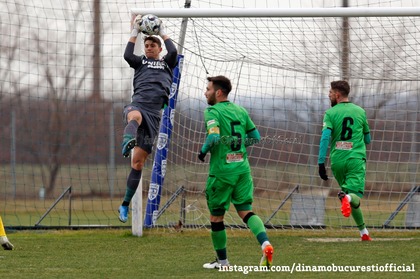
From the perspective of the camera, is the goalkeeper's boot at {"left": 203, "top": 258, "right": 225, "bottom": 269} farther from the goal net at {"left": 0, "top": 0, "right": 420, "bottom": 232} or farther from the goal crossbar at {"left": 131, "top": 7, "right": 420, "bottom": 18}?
the goal crossbar at {"left": 131, "top": 7, "right": 420, "bottom": 18}

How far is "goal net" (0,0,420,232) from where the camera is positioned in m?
13.7

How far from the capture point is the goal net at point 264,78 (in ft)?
45.1

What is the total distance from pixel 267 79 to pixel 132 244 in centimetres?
384

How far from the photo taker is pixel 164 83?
434 inches

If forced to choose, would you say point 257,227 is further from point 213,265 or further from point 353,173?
point 353,173

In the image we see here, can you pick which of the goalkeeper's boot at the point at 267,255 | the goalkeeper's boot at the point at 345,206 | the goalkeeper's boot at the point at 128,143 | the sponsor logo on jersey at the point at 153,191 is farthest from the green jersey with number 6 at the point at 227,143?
the sponsor logo on jersey at the point at 153,191

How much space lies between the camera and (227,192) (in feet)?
30.3

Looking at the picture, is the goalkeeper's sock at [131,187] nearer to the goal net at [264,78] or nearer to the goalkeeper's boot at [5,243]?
the goalkeeper's boot at [5,243]

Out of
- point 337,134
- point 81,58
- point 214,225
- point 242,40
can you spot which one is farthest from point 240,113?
point 81,58

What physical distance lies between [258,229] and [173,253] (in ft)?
7.24

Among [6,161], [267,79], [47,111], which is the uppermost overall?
[267,79]

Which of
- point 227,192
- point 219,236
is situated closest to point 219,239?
point 219,236

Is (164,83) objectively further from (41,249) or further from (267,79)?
(267,79)

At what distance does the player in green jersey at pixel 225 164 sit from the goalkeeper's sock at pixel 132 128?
1208 mm
